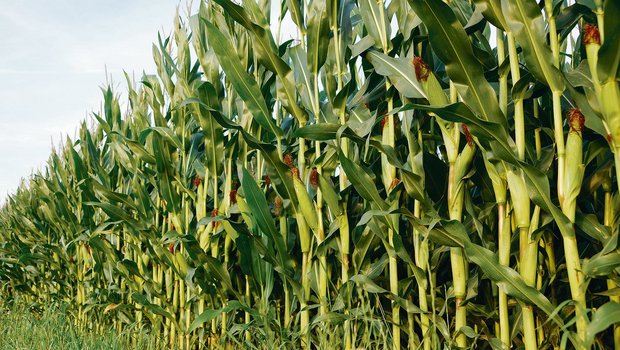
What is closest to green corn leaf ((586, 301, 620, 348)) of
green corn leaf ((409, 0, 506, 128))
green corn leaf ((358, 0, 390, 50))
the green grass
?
green corn leaf ((409, 0, 506, 128))

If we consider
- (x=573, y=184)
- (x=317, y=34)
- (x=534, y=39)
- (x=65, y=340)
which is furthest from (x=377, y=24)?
(x=65, y=340)

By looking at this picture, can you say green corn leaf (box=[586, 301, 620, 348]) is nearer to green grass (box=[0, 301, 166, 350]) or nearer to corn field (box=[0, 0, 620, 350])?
corn field (box=[0, 0, 620, 350])

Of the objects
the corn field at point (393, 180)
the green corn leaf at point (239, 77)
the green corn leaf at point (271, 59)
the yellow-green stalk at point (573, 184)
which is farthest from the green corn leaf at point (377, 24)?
the yellow-green stalk at point (573, 184)

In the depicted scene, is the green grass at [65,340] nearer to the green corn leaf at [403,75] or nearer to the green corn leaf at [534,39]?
the green corn leaf at [403,75]

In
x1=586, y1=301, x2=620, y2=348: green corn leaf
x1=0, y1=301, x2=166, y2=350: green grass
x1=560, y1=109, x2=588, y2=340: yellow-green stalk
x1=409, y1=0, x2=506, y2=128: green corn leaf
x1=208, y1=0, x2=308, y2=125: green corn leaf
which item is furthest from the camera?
x1=0, y1=301, x2=166, y2=350: green grass

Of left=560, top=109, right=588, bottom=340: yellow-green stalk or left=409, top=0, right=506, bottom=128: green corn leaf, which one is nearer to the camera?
left=560, top=109, right=588, bottom=340: yellow-green stalk

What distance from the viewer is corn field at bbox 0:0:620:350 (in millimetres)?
1769

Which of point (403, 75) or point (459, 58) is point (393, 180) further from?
point (459, 58)

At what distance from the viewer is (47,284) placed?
6.44 m

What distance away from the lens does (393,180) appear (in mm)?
2303

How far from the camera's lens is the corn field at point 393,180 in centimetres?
177

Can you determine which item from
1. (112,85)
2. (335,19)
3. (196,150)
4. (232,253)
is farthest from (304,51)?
(112,85)

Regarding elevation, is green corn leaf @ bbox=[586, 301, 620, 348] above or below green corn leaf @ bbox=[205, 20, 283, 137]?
below

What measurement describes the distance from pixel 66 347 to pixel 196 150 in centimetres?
136
